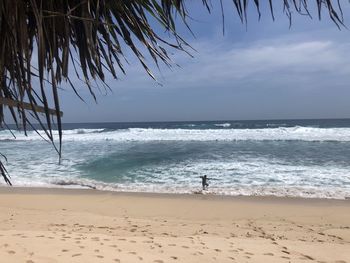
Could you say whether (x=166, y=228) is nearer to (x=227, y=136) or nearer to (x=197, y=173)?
(x=197, y=173)

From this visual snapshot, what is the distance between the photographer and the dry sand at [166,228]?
4797mm

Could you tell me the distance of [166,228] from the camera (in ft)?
22.9

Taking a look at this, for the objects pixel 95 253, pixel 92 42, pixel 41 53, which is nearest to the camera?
pixel 41 53

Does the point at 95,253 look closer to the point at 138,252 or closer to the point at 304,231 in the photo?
the point at 138,252

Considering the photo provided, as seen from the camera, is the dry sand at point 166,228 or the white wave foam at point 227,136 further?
the white wave foam at point 227,136

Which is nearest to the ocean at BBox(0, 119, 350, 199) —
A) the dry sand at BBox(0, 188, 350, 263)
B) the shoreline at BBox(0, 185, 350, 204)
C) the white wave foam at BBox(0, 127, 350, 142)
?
the shoreline at BBox(0, 185, 350, 204)

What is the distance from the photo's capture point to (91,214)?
823 centimetres

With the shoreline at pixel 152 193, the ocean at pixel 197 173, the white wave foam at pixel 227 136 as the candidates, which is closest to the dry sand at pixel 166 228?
the shoreline at pixel 152 193

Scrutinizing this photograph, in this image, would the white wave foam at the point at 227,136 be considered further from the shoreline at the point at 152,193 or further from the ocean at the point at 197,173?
the shoreline at the point at 152,193

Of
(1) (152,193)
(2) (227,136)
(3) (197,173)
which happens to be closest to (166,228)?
(1) (152,193)

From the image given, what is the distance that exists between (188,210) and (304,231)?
249cm

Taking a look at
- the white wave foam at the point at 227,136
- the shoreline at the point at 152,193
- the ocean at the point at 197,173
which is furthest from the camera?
the white wave foam at the point at 227,136

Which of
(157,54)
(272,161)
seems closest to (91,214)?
(157,54)

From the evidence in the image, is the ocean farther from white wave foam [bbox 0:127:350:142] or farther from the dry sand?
white wave foam [bbox 0:127:350:142]
